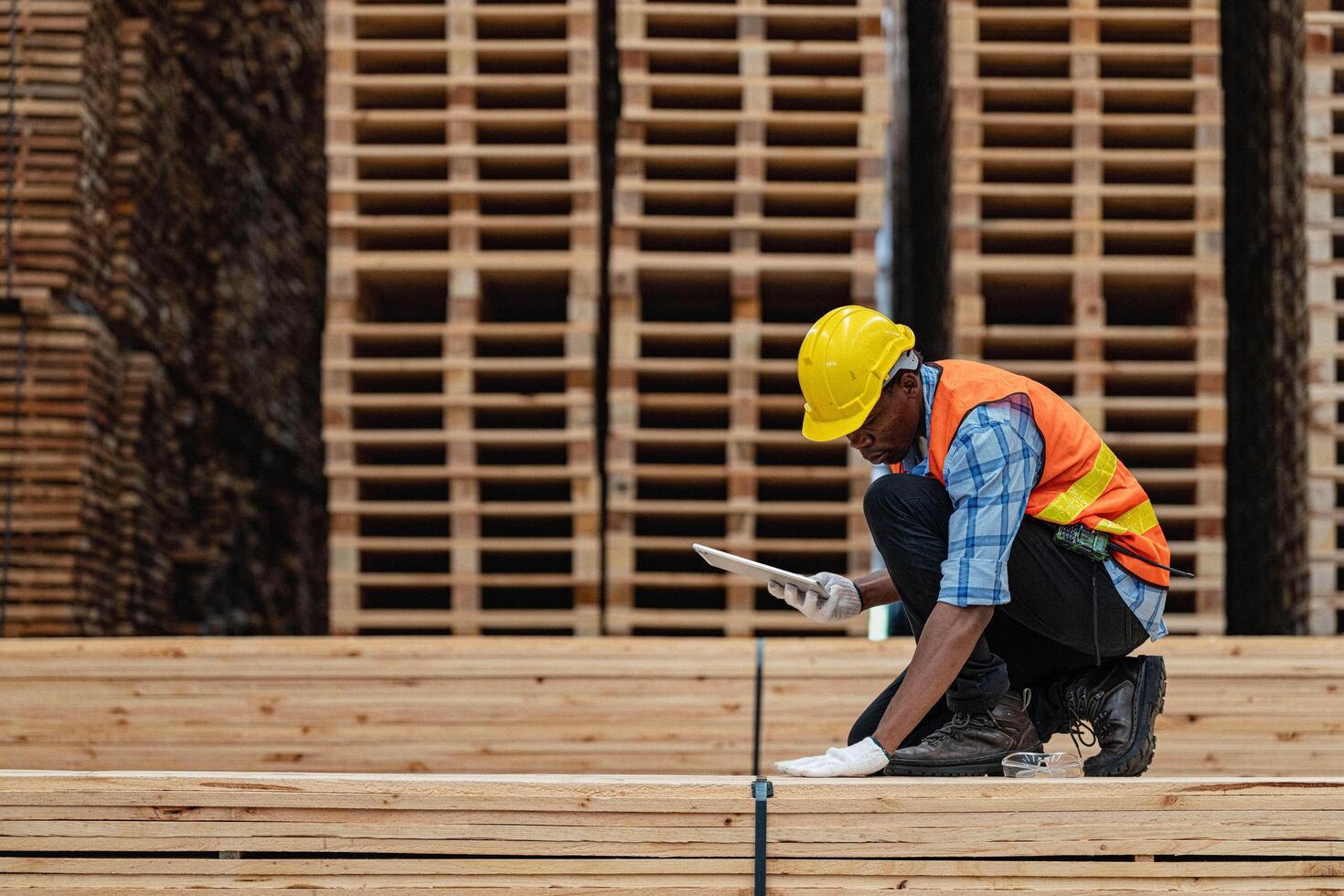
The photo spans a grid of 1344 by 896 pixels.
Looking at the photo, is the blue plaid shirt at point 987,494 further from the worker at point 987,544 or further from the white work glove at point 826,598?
the white work glove at point 826,598

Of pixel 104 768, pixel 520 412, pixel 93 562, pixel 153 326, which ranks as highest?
pixel 153 326

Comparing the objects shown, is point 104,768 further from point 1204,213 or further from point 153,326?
point 1204,213

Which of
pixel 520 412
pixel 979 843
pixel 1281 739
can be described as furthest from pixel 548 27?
pixel 979 843

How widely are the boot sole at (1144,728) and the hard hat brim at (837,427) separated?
2.69 ft

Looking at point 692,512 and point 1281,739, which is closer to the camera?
point 1281,739

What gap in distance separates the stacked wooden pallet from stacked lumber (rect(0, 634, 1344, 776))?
732 millimetres

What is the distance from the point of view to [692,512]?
5.14 meters

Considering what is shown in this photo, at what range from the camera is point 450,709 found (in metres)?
4.33

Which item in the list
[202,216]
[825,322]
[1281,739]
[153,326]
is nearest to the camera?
[825,322]

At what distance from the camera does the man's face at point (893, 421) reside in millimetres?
3225

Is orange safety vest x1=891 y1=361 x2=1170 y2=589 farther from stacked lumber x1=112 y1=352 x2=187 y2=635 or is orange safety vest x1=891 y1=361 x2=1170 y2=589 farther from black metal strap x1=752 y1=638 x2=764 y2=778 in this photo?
stacked lumber x1=112 y1=352 x2=187 y2=635

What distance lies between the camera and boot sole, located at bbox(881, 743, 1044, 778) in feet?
10.3

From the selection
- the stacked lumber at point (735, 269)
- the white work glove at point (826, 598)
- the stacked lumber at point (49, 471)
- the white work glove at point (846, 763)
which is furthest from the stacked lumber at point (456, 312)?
the white work glove at point (846, 763)

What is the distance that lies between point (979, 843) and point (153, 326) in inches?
194
